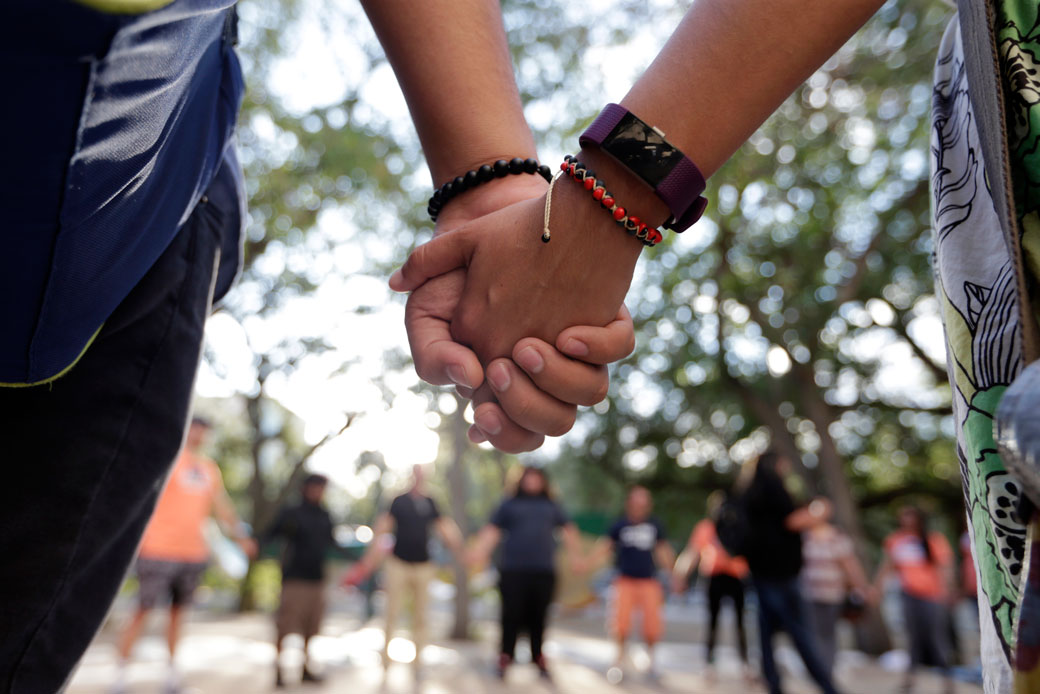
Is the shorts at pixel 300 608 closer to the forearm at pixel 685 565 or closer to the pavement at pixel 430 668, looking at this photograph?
the pavement at pixel 430 668

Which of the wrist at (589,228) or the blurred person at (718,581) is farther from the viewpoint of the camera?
the blurred person at (718,581)

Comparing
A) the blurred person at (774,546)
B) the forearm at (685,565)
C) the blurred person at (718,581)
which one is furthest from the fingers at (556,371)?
the forearm at (685,565)

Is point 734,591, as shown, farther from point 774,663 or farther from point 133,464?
point 133,464

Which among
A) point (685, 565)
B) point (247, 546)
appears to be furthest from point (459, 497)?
point (247, 546)

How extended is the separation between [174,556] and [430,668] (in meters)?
3.68

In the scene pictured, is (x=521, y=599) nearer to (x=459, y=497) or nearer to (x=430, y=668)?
(x=430, y=668)

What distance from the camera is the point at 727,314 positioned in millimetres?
15336

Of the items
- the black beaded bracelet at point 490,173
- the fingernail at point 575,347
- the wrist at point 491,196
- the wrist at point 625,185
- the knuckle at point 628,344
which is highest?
the black beaded bracelet at point 490,173

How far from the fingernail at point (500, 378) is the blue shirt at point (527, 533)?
7416mm

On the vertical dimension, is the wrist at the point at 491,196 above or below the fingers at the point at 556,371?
above

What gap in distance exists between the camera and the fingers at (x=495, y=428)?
1055 millimetres

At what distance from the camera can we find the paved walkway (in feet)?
23.8

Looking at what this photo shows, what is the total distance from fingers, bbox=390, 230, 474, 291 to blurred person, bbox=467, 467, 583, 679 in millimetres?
7173

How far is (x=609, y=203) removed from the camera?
95 centimetres
